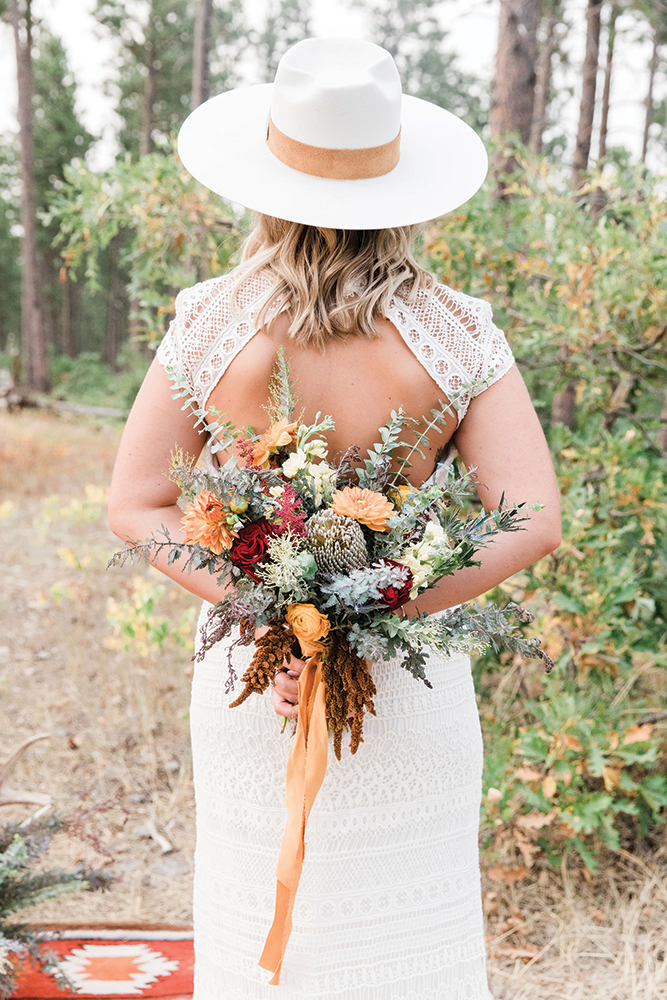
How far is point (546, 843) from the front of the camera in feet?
10.6

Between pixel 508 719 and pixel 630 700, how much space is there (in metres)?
0.57

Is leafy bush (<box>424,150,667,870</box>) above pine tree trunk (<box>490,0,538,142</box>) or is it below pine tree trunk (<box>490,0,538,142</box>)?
below

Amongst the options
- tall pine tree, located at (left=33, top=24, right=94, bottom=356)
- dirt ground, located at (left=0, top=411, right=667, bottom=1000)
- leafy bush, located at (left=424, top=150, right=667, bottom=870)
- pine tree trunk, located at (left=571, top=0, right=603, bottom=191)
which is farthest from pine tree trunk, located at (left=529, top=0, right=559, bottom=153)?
tall pine tree, located at (left=33, top=24, right=94, bottom=356)

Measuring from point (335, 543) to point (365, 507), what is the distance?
0.07 m

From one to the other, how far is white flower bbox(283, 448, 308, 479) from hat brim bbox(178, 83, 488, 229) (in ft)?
1.39

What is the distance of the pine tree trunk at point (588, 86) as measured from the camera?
909 centimetres

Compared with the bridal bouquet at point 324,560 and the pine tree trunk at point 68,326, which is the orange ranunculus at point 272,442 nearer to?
the bridal bouquet at point 324,560

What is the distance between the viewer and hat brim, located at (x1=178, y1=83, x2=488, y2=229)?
1474 mm

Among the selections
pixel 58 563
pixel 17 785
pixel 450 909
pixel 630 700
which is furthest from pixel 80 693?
pixel 450 909

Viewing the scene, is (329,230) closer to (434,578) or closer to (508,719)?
(434,578)

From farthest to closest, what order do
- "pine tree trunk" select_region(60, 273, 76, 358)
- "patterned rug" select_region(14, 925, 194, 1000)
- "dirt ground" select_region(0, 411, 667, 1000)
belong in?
"pine tree trunk" select_region(60, 273, 76, 358), "dirt ground" select_region(0, 411, 667, 1000), "patterned rug" select_region(14, 925, 194, 1000)

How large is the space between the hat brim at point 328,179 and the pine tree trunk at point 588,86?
7899mm

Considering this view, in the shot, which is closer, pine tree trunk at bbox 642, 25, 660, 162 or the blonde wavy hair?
the blonde wavy hair

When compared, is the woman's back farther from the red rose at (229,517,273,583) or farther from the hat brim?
the red rose at (229,517,273,583)
